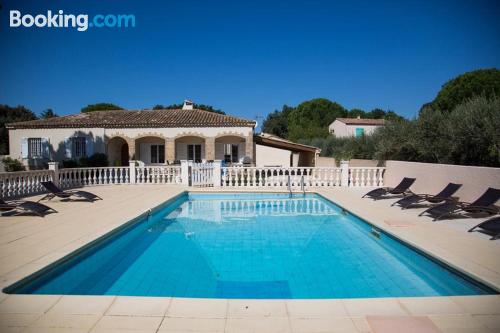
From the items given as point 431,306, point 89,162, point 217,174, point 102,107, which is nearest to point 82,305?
point 431,306

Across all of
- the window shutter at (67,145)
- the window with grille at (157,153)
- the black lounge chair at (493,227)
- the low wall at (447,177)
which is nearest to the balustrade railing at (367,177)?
the low wall at (447,177)

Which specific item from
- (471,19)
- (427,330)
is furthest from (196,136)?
(427,330)

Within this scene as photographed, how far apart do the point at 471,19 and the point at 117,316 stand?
1034 centimetres

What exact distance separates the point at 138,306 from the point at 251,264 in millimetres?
2664

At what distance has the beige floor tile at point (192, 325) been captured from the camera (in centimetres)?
291

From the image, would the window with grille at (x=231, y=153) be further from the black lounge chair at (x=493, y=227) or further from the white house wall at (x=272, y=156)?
the black lounge chair at (x=493, y=227)

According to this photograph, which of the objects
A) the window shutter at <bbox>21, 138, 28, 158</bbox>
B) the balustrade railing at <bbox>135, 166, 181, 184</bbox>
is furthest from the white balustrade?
the window shutter at <bbox>21, 138, 28, 158</bbox>

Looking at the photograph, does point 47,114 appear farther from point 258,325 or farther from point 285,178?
point 258,325

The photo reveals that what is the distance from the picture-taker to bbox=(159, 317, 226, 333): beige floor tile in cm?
291

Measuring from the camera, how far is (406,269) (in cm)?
511

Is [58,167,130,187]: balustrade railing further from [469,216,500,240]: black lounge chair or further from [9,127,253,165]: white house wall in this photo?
[469,216,500,240]: black lounge chair

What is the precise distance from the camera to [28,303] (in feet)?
11.3

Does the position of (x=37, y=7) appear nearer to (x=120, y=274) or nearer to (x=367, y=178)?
(x=120, y=274)

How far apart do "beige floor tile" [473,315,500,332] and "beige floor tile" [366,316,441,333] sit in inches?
19.3
